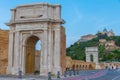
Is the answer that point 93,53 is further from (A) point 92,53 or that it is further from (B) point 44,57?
(B) point 44,57

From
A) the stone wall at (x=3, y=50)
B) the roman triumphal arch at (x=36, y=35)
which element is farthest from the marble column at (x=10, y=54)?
the stone wall at (x=3, y=50)

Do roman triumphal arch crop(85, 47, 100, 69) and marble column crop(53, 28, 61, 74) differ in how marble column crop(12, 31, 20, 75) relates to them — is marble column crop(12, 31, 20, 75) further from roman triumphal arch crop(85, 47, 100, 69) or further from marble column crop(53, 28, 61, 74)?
roman triumphal arch crop(85, 47, 100, 69)

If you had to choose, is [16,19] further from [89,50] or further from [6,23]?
[89,50]

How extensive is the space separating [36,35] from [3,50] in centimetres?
555

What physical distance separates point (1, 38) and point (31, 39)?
3.96 m

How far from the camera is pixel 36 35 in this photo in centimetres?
3400

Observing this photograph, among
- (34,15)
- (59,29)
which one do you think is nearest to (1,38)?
(34,15)

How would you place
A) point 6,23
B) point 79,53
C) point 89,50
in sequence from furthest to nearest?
point 79,53
point 89,50
point 6,23

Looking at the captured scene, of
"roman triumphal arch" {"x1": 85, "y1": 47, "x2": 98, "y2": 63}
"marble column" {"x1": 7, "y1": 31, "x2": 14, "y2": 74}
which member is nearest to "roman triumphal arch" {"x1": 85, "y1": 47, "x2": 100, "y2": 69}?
"roman triumphal arch" {"x1": 85, "y1": 47, "x2": 98, "y2": 63}

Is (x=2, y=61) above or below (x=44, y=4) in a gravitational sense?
below

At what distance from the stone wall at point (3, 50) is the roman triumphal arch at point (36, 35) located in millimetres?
1464

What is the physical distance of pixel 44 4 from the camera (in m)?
33.6

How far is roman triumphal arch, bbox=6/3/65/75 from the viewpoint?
32872 mm

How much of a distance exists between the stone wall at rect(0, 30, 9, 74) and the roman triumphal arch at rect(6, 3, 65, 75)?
1.46 metres
